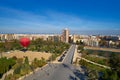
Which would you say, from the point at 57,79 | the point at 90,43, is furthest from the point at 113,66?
the point at 90,43

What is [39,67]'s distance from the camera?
584 inches

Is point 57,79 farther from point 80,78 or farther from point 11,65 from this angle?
point 11,65

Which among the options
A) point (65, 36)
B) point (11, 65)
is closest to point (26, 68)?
point (11, 65)

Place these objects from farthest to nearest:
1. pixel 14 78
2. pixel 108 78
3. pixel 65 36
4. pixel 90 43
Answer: pixel 65 36 < pixel 90 43 < pixel 14 78 < pixel 108 78

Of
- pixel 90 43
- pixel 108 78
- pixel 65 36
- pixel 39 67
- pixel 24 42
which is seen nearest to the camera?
pixel 108 78

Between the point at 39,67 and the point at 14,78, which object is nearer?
the point at 14,78

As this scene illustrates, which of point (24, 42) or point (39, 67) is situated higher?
point (24, 42)

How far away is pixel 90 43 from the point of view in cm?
5509

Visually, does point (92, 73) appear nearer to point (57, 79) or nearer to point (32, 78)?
point (57, 79)

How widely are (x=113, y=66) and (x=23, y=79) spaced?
5415 mm

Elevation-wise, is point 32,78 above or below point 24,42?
below

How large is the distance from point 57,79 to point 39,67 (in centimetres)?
431

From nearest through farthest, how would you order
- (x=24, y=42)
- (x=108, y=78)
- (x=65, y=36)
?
(x=108, y=78) → (x=24, y=42) → (x=65, y=36)

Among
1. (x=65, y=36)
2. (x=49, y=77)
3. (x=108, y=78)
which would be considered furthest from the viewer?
(x=65, y=36)
